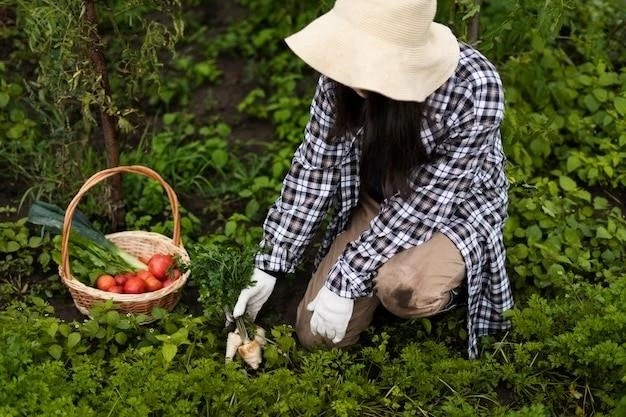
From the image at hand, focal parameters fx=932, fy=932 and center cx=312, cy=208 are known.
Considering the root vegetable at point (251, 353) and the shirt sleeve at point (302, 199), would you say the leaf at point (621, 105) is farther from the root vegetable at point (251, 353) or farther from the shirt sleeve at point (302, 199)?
the root vegetable at point (251, 353)

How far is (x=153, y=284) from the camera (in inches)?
132

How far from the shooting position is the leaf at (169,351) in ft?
9.66

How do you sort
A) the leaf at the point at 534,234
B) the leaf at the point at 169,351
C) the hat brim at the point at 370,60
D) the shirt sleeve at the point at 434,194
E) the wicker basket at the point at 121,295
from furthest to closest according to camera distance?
the leaf at the point at 534,234 < the wicker basket at the point at 121,295 < the leaf at the point at 169,351 < the shirt sleeve at the point at 434,194 < the hat brim at the point at 370,60

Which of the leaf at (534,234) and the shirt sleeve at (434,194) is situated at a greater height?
the shirt sleeve at (434,194)

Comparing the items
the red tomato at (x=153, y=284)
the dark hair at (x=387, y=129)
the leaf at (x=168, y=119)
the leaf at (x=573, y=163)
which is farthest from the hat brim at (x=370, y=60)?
the leaf at (x=168, y=119)

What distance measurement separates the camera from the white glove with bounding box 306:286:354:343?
300 cm

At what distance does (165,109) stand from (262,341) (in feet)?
5.47

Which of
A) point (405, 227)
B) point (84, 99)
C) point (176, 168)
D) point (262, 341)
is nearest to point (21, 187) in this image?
point (176, 168)

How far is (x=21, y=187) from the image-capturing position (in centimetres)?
398

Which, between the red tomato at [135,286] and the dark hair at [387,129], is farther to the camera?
the red tomato at [135,286]

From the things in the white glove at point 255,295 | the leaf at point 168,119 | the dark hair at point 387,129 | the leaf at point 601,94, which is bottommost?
the white glove at point 255,295

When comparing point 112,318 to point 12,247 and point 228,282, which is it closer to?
point 228,282

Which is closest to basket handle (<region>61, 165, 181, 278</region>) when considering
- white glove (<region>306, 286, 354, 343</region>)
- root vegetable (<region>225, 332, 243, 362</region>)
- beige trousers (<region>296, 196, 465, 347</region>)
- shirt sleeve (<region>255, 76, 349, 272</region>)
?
shirt sleeve (<region>255, 76, 349, 272</region>)

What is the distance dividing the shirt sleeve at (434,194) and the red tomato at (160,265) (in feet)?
2.25
